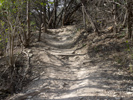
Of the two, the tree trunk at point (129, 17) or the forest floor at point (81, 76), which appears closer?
the forest floor at point (81, 76)

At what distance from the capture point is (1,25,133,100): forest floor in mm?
4055

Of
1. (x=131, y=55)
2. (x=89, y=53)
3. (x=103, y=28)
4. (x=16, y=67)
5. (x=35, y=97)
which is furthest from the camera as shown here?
(x=103, y=28)

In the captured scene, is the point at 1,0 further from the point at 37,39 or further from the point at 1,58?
the point at 37,39

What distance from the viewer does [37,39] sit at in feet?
34.1

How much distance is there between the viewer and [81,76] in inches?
215

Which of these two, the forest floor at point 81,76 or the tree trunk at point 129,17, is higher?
the tree trunk at point 129,17

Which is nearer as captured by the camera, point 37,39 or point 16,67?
point 16,67

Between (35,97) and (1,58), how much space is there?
3708 millimetres

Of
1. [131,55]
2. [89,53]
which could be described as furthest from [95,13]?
[131,55]

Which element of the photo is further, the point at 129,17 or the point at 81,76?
the point at 129,17

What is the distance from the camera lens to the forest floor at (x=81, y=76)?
13.3ft

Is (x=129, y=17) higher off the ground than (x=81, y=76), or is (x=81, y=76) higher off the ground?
(x=129, y=17)

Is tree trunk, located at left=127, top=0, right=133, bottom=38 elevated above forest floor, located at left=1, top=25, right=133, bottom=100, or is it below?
above

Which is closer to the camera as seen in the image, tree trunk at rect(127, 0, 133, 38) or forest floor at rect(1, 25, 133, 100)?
forest floor at rect(1, 25, 133, 100)
